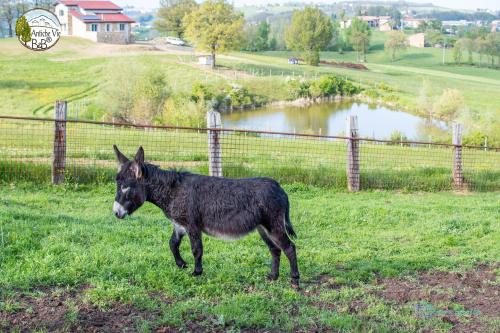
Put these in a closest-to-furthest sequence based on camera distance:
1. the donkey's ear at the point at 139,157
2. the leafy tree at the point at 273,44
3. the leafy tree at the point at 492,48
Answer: the donkey's ear at the point at 139,157 < the leafy tree at the point at 492,48 < the leafy tree at the point at 273,44

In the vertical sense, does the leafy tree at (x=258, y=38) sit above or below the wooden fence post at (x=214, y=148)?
above

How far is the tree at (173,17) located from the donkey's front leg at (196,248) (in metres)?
128

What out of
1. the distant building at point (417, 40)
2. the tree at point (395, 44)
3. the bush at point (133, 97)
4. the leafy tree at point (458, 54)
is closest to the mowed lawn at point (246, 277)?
the bush at point (133, 97)

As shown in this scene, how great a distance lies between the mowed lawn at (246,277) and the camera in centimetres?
710

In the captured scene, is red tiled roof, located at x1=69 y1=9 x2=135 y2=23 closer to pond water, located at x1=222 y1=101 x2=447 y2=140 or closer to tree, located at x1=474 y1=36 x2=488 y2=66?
pond water, located at x1=222 y1=101 x2=447 y2=140

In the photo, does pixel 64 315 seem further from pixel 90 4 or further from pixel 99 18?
pixel 90 4

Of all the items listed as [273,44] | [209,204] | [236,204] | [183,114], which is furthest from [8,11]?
[236,204]

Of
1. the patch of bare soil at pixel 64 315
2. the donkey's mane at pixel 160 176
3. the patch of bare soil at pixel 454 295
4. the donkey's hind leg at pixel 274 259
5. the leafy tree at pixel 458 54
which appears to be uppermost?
the leafy tree at pixel 458 54

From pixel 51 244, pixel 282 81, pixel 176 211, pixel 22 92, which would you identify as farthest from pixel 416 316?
pixel 282 81

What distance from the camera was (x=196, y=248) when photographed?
8.37 metres

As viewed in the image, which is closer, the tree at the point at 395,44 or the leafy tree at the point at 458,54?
the leafy tree at the point at 458,54

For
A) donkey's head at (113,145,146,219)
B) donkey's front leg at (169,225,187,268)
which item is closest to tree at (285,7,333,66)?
donkey's front leg at (169,225,187,268)

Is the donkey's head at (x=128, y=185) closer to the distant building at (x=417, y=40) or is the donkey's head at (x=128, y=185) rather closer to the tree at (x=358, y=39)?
the tree at (x=358, y=39)

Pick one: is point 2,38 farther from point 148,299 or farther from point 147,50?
point 148,299
